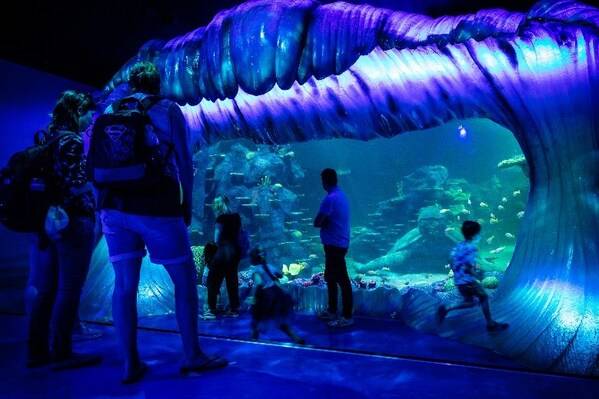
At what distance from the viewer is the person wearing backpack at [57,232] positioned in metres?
2.87

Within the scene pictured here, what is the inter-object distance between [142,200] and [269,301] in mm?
1424

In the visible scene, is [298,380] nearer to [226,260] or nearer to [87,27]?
[226,260]

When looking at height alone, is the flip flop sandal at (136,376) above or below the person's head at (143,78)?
below

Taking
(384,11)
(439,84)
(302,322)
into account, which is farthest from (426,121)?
(302,322)

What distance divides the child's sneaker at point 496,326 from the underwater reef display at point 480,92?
6cm

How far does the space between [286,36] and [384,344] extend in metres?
2.74

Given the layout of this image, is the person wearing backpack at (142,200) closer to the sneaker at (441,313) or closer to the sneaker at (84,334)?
the sneaker at (84,334)

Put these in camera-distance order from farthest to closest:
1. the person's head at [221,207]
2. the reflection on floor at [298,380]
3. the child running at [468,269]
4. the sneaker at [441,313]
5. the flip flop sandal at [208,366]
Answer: the person's head at [221,207]
the sneaker at [441,313]
the child running at [468,269]
the flip flop sandal at [208,366]
the reflection on floor at [298,380]

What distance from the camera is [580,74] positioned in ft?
9.89

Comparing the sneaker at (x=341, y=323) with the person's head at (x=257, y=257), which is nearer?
the person's head at (x=257, y=257)

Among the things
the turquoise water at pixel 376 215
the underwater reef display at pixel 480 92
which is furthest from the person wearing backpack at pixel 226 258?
the turquoise water at pixel 376 215

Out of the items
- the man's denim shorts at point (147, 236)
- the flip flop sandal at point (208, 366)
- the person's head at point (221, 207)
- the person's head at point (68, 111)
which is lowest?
the flip flop sandal at point (208, 366)

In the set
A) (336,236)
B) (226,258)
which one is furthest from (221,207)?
(336,236)

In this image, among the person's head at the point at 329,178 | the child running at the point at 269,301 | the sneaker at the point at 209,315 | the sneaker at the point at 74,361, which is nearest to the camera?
the sneaker at the point at 74,361
